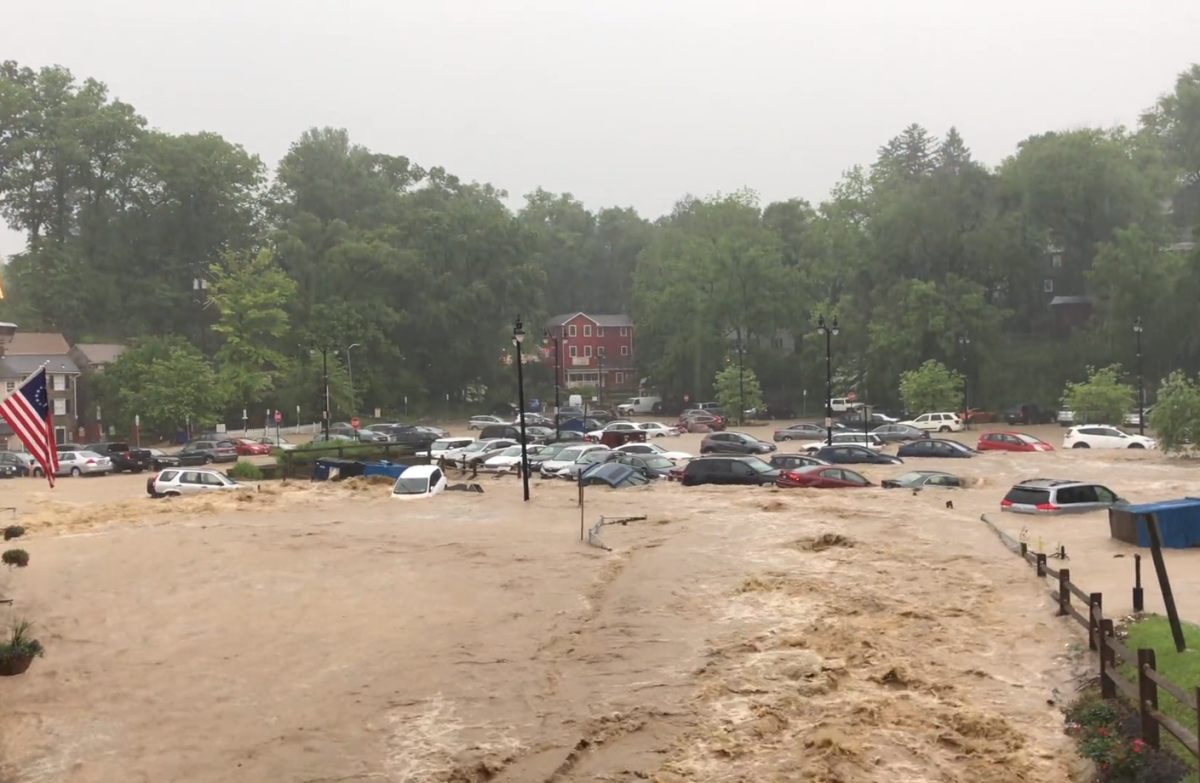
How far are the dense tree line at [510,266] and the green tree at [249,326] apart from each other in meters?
0.23

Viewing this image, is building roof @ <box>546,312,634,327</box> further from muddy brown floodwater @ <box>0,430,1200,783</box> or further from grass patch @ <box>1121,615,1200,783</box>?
grass patch @ <box>1121,615,1200,783</box>

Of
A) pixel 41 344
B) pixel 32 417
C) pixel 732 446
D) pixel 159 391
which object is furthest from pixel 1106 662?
pixel 41 344

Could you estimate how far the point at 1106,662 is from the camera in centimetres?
1346

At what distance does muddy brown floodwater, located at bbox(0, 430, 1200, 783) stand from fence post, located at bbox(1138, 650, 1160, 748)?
142 cm

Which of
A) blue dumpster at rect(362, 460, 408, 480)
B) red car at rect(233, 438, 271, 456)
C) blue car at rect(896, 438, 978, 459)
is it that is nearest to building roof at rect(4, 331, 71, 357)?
red car at rect(233, 438, 271, 456)

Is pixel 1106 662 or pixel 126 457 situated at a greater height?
pixel 126 457

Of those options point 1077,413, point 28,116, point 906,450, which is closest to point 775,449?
point 906,450

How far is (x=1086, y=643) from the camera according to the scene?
16.5 meters

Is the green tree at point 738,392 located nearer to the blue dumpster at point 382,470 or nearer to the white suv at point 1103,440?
the white suv at point 1103,440

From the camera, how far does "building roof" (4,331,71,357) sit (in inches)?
3177

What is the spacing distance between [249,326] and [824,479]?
2339 inches

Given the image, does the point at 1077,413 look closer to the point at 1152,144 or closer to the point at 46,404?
the point at 1152,144

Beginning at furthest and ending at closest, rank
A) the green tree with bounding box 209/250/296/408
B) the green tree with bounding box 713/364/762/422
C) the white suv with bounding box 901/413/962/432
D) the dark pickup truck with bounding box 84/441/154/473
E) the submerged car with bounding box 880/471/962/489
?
the green tree with bounding box 713/364/762/422, the green tree with bounding box 209/250/296/408, the white suv with bounding box 901/413/962/432, the dark pickup truck with bounding box 84/441/154/473, the submerged car with bounding box 880/471/962/489

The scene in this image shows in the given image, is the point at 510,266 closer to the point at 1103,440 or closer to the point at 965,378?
the point at 965,378
